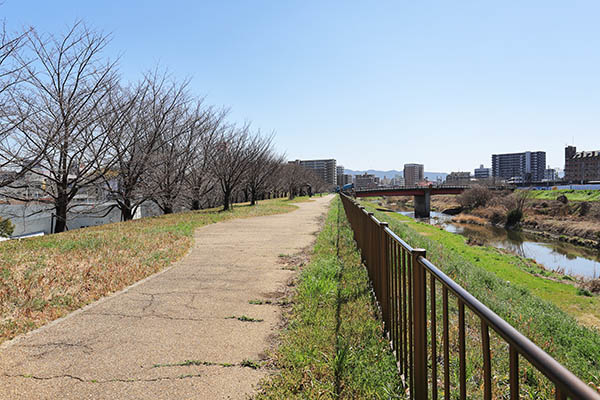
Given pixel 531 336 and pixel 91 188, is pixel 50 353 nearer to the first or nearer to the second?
pixel 531 336

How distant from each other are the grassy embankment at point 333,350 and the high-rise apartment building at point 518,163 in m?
179

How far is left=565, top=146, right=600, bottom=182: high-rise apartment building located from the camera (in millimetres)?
94037

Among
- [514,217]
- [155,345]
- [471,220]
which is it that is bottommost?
[471,220]

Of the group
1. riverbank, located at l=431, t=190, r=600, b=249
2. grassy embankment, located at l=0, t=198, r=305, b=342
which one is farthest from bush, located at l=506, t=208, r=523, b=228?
grassy embankment, located at l=0, t=198, r=305, b=342

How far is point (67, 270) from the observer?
579 cm

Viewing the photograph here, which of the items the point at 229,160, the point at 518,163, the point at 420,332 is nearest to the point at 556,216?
the point at 229,160

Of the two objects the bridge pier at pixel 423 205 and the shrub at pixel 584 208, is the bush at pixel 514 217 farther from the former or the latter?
the bridge pier at pixel 423 205

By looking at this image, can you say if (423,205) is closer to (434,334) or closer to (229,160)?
(229,160)

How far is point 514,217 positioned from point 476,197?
12.9 metres

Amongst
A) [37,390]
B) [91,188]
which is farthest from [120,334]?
[91,188]

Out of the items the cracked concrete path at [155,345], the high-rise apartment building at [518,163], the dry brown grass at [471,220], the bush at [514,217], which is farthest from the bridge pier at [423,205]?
the high-rise apartment building at [518,163]

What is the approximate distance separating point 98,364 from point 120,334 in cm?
63

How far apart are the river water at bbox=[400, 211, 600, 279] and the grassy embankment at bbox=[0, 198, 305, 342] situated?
1849cm

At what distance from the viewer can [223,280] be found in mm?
5898
